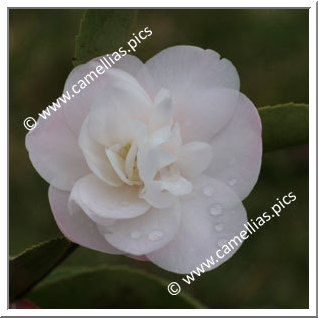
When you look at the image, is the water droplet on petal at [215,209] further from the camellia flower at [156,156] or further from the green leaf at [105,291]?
the green leaf at [105,291]

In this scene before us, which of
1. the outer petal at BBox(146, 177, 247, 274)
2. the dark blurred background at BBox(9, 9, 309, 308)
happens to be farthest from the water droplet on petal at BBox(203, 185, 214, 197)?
the dark blurred background at BBox(9, 9, 309, 308)

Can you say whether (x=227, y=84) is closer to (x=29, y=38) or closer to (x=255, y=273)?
(x=255, y=273)

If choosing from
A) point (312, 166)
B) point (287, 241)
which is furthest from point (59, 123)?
point (287, 241)

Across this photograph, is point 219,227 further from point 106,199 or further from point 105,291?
point 105,291

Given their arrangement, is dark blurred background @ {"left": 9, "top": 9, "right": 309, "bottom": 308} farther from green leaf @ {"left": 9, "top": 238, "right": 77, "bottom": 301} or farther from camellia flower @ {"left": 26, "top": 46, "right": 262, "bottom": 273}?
camellia flower @ {"left": 26, "top": 46, "right": 262, "bottom": 273}

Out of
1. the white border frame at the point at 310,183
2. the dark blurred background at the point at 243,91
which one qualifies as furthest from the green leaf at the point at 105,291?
the dark blurred background at the point at 243,91

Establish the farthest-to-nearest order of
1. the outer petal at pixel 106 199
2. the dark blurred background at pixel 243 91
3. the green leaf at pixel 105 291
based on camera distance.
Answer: the dark blurred background at pixel 243 91
the green leaf at pixel 105 291
the outer petal at pixel 106 199

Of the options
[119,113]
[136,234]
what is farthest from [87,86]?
[136,234]
